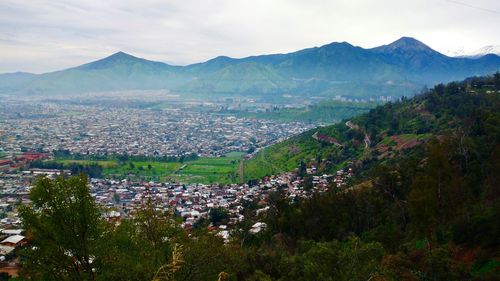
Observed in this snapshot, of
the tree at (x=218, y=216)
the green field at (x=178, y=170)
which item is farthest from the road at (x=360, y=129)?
the tree at (x=218, y=216)

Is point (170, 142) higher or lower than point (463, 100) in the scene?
lower

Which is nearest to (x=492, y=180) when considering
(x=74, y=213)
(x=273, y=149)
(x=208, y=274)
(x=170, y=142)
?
(x=208, y=274)

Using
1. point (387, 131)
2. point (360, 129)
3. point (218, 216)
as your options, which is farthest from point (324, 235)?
point (360, 129)

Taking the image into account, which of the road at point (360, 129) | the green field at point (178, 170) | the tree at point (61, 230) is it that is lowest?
the green field at point (178, 170)

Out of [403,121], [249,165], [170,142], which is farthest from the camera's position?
[170,142]

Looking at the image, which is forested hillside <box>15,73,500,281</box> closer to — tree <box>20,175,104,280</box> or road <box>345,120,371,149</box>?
tree <box>20,175,104,280</box>

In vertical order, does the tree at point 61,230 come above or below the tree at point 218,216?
above

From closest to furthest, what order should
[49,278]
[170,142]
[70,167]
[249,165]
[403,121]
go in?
1. [49,278]
2. [403,121]
3. [70,167]
4. [249,165]
5. [170,142]

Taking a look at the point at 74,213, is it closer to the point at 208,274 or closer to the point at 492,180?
the point at 208,274

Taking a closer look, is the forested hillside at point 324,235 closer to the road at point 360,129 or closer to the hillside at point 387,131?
the hillside at point 387,131
